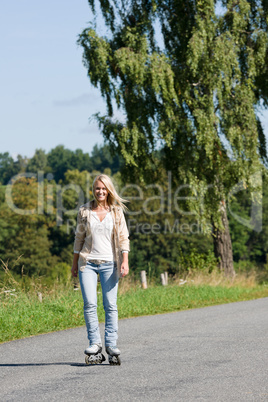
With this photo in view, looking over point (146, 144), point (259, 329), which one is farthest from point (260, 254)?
point (259, 329)

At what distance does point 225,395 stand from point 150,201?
210ft

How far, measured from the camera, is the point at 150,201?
6906cm

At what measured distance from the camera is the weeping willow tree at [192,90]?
1942 cm

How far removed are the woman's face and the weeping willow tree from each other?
12925mm

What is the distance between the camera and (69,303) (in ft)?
37.4

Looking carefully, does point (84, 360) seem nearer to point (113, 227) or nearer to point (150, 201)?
point (113, 227)

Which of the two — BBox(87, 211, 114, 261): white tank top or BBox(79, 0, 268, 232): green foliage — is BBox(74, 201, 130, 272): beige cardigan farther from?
BBox(79, 0, 268, 232): green foliage

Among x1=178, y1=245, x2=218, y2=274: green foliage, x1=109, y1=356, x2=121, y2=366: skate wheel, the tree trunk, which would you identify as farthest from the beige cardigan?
the tree trunk

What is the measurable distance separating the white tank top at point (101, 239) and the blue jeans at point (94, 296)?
88mm

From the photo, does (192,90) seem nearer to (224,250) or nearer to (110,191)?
(224,250)

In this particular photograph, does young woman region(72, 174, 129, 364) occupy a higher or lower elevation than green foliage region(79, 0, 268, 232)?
lower

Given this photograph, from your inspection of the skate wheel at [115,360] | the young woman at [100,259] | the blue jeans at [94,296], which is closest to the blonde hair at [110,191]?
the young woman at [100,259]

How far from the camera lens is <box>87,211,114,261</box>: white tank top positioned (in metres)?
6.51

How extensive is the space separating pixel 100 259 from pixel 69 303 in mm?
5152
